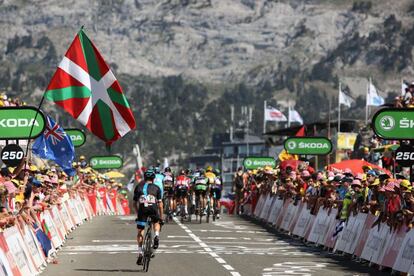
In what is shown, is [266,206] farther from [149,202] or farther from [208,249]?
[149,202]

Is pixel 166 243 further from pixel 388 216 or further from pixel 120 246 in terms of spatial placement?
pixel 388 216

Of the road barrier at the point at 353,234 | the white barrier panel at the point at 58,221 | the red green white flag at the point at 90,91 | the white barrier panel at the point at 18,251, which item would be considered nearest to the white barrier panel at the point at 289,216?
the road barrier at the point at 353,234

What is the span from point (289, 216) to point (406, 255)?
1394cm

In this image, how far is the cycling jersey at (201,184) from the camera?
39188 mm

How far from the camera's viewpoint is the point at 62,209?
104 ft

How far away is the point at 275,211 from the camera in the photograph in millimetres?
38125

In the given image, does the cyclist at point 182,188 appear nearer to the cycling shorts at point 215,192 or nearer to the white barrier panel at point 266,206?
the cycling shorts at point 215,192

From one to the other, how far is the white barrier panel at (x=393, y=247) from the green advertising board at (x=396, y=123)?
109 inches

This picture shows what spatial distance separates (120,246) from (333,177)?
5329 millimetres

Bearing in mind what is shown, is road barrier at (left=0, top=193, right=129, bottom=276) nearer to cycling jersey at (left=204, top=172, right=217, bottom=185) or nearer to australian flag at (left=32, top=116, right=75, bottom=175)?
australian flag at (left=32, top=116, right=75, bottom=175)

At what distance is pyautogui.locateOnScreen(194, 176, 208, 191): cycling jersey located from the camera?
129 ft

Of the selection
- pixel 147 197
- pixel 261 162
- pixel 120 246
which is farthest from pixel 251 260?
pixel 261 162

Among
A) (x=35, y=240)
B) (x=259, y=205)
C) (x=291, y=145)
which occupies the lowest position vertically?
(x=259, y=205)

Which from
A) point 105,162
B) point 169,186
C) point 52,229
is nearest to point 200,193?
point 169,186
